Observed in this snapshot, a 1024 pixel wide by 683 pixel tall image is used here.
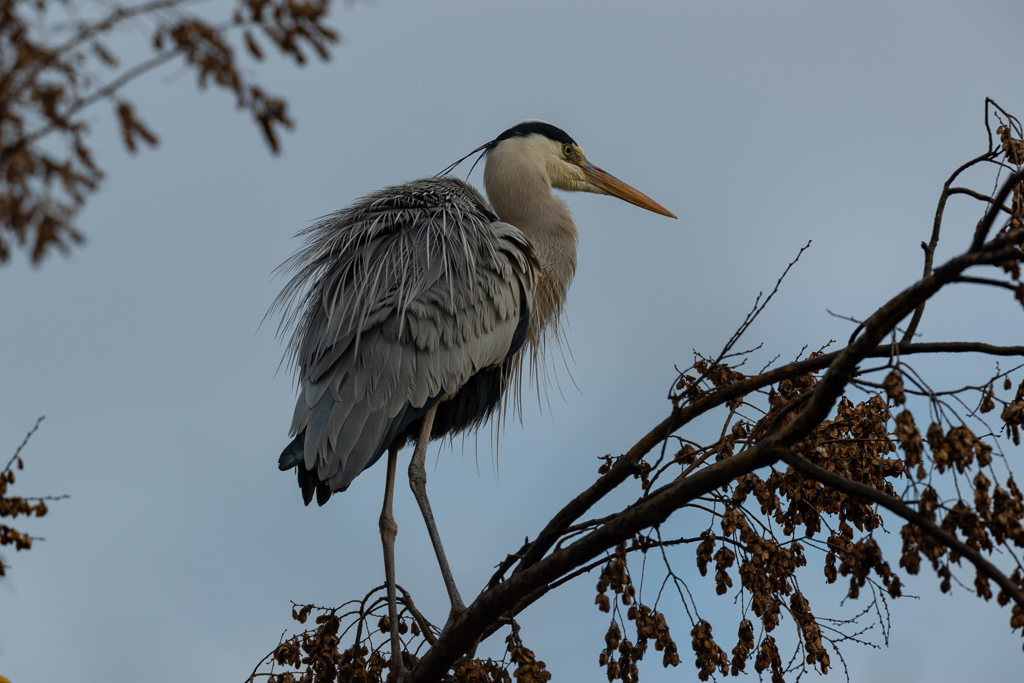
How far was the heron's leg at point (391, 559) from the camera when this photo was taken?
4090mm

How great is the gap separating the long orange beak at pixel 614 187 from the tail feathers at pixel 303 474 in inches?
118

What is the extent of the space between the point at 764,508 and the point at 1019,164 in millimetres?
1301

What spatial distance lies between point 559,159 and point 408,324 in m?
2.15

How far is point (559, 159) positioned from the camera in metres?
6.46

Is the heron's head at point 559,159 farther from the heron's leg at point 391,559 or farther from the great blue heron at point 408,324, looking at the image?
the heron's leg at point 391,559

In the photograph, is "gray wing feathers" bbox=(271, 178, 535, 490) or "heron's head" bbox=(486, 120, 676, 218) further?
"heron's head" bbox=(486, 120, 676, 218)

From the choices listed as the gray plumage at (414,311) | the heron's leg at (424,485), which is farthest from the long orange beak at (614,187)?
the heron's leg at (424,485)

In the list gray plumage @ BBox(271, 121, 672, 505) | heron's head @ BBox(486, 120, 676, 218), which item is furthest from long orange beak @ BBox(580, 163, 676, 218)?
gray plumage @ BBox(271, 121, 672, 505)

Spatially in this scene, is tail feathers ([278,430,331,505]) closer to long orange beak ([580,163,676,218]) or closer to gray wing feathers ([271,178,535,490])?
gray wing feathers ([271,178,535,490])

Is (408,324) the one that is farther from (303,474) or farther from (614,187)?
(614,187)

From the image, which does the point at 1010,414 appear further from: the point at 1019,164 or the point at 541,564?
the point at 541,564

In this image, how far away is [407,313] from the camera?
4.76 metres

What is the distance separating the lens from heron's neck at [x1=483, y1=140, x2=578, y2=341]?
585cm

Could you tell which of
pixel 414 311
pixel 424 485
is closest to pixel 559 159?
pixel 414 311
